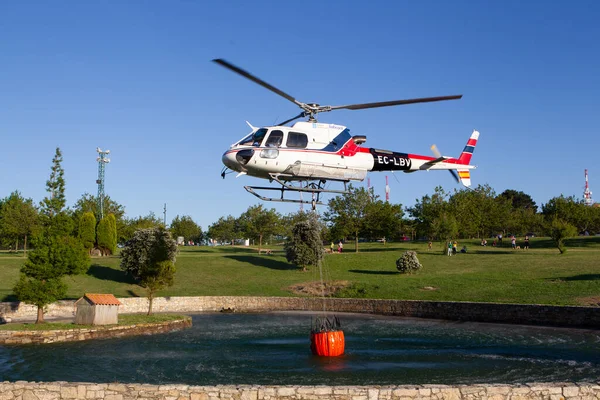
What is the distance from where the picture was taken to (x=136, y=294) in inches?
1913

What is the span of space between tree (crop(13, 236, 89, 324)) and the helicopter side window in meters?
18.1

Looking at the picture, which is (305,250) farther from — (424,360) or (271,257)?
(424,360)

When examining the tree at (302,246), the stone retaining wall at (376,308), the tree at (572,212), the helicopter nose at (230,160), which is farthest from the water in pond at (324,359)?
the tree at (572,212)

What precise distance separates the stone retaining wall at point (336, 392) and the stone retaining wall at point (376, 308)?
20665mm

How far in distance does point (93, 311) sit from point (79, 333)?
2360mm

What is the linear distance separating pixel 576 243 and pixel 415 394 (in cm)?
6836

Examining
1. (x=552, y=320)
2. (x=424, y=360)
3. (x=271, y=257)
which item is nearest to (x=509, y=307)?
(x=552, y=320)

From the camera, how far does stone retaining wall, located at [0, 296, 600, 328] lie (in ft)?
110

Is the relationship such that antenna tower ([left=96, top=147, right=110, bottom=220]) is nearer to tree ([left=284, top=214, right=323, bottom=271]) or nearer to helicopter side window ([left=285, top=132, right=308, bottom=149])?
tree ([left=284, top=214, right=323, bottom=271])

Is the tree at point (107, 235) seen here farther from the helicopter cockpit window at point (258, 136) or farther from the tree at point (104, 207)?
the helicopter cockpit window at point (258, 136)

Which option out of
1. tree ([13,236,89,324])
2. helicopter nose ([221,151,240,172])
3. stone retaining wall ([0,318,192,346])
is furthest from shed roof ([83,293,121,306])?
helicopter nose ([221,151,240,172])

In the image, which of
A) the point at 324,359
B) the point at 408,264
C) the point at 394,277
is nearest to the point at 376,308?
the point at 394,277

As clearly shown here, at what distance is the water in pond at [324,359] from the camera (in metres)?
21.0

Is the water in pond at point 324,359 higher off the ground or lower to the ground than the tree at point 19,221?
lower
